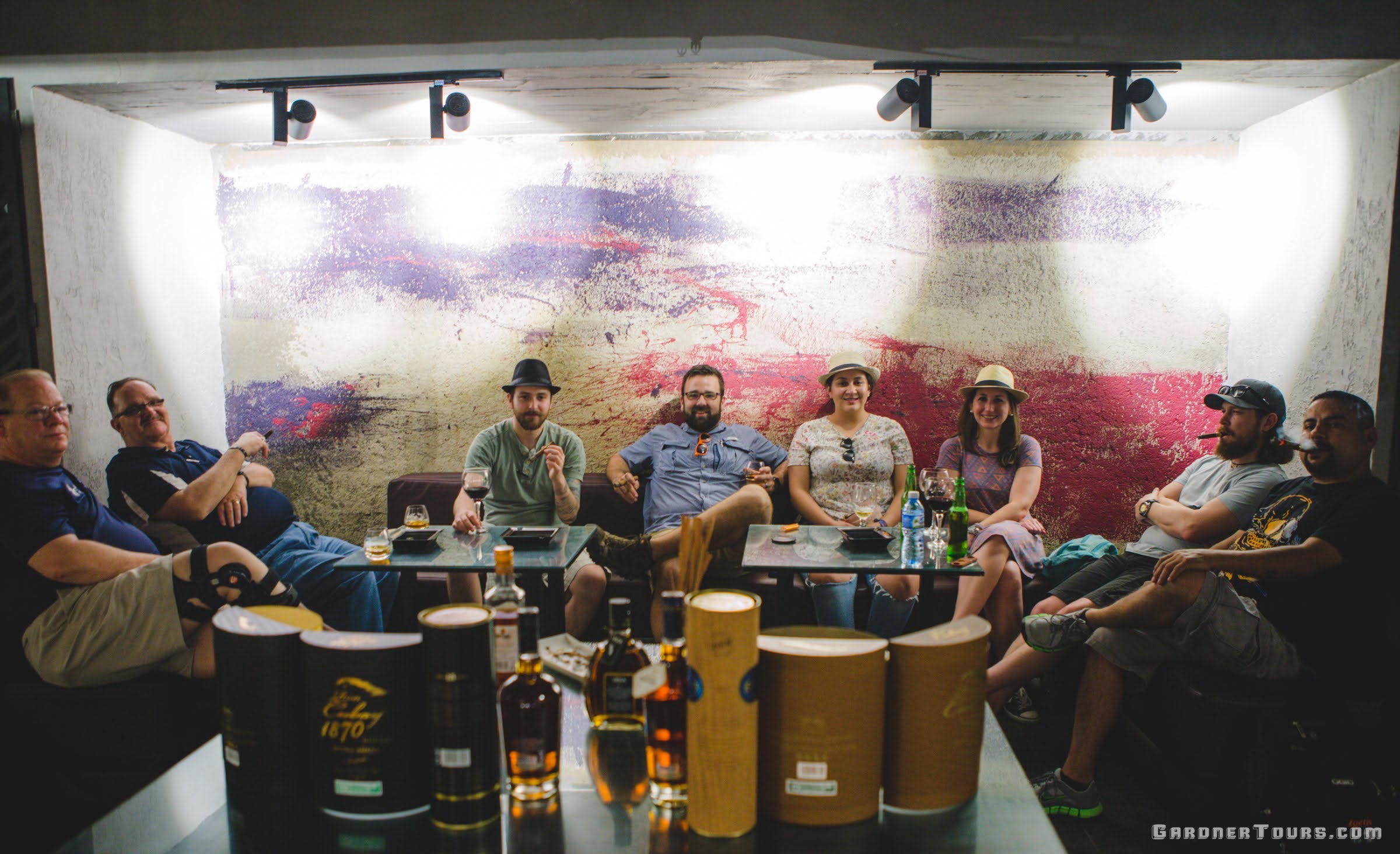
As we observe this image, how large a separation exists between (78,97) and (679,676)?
4235 mm

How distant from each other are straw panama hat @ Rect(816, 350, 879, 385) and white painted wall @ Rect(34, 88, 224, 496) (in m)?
3.53

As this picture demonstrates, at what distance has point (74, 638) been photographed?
7.52 ft

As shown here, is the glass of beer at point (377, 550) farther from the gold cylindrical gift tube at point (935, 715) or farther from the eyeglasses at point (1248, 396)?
the eyeglasses at point (1248, 396)

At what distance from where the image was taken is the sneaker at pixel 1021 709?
3.00m

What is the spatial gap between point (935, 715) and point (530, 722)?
615 mm

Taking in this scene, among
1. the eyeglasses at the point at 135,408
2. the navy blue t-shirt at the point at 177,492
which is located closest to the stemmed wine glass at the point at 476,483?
the navy blue t-shirt at the point at 177,492

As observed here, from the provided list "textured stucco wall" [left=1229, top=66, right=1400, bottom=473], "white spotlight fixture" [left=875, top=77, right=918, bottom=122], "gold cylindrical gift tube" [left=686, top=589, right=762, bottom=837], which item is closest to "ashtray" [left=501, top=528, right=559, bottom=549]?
"gold cylindrical gift tube" [left=686, top=589, right=762, bottom=837]

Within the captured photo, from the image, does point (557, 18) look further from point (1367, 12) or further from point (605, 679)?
point (1367, 12)

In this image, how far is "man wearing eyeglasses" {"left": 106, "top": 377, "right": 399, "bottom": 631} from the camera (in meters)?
2.92

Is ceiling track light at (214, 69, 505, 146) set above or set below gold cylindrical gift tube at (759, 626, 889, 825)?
above

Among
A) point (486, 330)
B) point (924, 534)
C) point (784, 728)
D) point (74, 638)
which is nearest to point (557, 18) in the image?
point (486, 330)

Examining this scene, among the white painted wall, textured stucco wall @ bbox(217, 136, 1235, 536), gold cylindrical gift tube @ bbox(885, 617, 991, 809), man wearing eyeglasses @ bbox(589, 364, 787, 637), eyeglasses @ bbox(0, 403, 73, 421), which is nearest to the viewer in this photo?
gold cylindrical gift tube @ bbox(885, 617, 991, 809)

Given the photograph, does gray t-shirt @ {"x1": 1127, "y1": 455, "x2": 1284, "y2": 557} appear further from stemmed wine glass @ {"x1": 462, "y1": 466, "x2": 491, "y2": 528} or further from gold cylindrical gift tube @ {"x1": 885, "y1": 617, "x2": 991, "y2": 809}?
stemmed wine glass @ {"x1": 462, "y1": 466, "x2": 491, "y2": 528}

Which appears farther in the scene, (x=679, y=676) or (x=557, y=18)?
(x=557, y=18)
